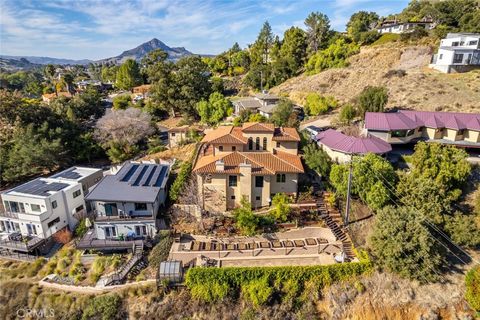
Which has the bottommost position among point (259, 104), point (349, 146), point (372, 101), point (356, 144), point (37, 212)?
point (37, 212)

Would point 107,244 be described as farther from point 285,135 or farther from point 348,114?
point 348,114

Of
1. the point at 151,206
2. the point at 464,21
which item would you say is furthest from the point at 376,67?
the point at 151,206

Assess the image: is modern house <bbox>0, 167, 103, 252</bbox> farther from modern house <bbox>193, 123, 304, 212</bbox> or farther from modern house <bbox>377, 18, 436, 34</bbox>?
modern house <bbox>377, 18, 436, 34</bbox>

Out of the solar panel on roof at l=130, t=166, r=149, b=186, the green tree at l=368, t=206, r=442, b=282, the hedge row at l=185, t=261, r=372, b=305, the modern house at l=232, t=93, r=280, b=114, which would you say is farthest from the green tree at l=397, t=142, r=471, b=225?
the modern house at l=232, t=93, r=280, b=114

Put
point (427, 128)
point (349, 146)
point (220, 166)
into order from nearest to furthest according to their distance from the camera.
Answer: point (220, 166), point (349, 146), point (427, 128)

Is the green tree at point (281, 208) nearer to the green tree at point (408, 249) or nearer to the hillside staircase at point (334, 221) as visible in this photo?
the hillside staircase at point (334, 221)
